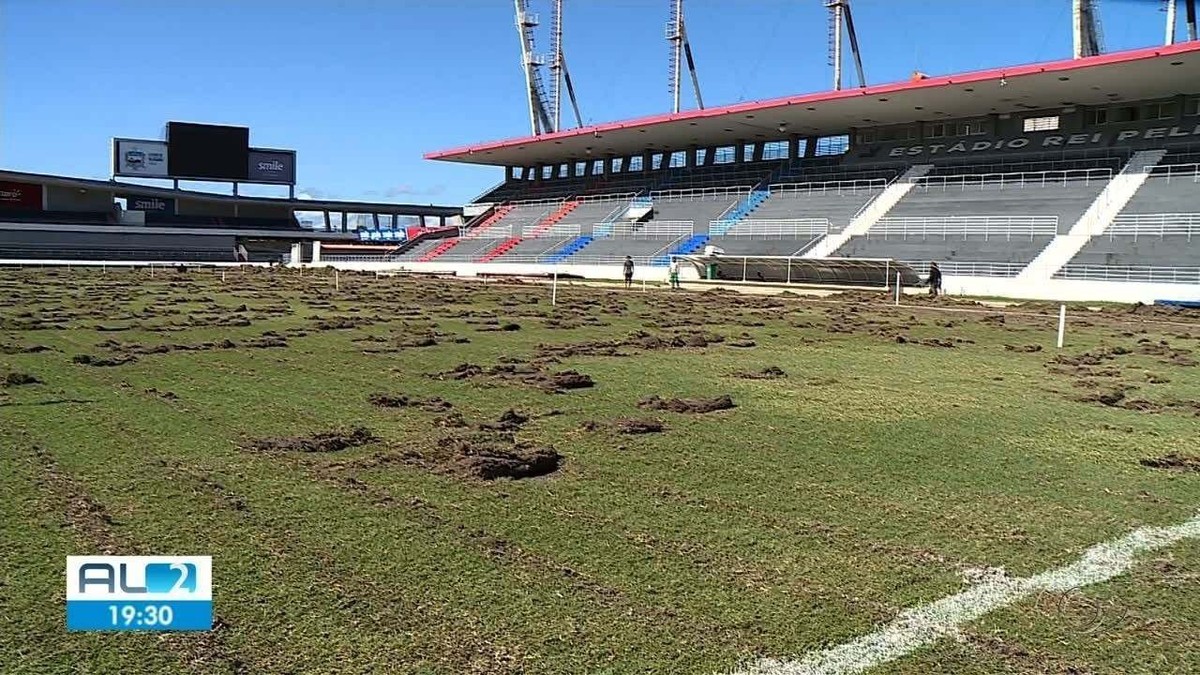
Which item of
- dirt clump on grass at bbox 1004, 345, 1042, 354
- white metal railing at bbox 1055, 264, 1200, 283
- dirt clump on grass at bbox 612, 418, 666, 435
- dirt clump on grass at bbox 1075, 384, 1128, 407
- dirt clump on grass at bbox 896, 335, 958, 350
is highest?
white metal railing at bbox 1055, 264, 1200, 283

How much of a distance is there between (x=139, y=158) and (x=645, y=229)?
5288cm

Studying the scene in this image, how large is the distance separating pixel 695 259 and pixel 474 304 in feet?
76.1

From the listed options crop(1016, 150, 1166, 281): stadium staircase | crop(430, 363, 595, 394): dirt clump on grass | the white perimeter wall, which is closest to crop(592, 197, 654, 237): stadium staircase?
the white perimeter wall

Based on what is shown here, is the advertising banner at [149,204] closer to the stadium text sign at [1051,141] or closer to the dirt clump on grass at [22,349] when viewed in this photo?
the stadium text sign at [1051,141]

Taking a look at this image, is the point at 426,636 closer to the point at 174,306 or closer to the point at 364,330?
the point at 364,330

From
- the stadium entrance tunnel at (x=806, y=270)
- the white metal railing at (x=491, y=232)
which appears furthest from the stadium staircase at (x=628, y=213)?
the stadium entrance tunnel at (x=806, y=270)

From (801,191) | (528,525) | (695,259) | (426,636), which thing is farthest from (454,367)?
(801,191)

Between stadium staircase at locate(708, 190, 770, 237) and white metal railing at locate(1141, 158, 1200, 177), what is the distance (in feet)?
70.8

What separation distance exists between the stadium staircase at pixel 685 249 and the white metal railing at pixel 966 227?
10.8 meters

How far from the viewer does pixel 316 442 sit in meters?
8.19

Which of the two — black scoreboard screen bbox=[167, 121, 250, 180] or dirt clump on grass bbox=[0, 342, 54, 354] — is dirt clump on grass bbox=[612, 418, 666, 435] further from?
black scoreboard screen bbox=[167, 121, 250, 180]

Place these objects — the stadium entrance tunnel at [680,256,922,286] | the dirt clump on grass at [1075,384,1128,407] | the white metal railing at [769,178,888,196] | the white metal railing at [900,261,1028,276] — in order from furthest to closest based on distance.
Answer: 1. the white metal railing at [769,178,888,196]
2. the stadium entrance tunnel at [680,256,922,286]
3. the white metal railing at [900,261,1028,276]
4. the dirt clump on grass at [1075,384,1128,407]

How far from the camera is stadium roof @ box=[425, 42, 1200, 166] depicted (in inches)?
1642

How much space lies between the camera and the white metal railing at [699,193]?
62750 millimetres
